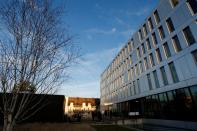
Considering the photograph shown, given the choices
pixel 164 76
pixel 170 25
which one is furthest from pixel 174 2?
pixel 164 76

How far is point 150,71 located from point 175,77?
577 cm

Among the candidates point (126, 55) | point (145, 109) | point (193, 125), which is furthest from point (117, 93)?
point (193, 125)

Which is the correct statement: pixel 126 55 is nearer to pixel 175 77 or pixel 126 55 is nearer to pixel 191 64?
pixel 175 77

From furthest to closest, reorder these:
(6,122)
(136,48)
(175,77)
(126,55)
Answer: (126,55)
(136,48)
(175,77)
(6,122)

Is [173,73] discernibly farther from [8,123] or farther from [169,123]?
[8,123]

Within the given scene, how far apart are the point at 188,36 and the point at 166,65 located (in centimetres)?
469

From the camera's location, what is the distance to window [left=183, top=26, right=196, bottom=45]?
16.9 m

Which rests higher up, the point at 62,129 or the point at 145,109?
the point at 145,109

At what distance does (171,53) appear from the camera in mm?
19859

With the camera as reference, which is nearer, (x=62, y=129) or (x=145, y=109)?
(x=62, y=129)

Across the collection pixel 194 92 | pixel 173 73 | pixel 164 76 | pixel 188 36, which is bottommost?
pixel 194 92

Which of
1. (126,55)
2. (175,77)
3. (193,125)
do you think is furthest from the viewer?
(126,55)

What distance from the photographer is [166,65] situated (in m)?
20.8

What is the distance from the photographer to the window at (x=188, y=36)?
16.9 m
